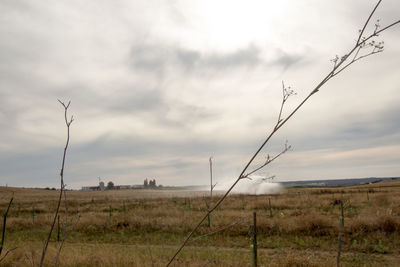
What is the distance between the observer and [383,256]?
1157cm

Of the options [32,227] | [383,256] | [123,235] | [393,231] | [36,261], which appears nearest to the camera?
[36,261]

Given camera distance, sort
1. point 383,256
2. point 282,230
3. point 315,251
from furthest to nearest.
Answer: point 282,230 < point 315,251 < point 383,256

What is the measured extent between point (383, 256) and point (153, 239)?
10450 mm

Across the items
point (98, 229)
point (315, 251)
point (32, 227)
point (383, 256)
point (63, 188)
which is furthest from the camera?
point (32, 227)

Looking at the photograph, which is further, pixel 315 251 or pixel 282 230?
pixel 282 230

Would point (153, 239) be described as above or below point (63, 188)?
below

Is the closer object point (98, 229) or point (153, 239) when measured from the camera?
point (153, 239)

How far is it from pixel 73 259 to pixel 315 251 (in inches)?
355

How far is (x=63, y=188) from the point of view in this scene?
62.5 inches

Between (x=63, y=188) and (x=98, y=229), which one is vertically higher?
(x=63, y=188)

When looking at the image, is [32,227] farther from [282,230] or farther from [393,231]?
[393,231]

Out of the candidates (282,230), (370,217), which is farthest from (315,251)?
(370,217)

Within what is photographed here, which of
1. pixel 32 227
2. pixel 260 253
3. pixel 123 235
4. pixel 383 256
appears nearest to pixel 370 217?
pixel 383 256

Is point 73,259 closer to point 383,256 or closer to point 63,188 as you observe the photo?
point 63,188
